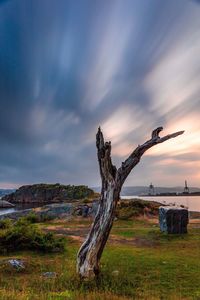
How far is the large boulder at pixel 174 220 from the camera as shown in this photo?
20766 millimetres

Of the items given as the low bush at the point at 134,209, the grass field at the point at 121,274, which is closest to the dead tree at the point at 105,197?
the grass field at the point at 121,274

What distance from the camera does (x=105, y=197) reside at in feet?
36.4

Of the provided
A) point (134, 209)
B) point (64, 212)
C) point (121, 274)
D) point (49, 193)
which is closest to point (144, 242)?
point (121, 274)

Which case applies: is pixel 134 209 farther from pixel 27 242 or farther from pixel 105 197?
pixel 105 197

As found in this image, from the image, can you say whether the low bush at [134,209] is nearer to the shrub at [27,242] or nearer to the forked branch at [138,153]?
the shrub at [27,242]

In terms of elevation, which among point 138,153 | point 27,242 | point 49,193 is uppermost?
point 49,193

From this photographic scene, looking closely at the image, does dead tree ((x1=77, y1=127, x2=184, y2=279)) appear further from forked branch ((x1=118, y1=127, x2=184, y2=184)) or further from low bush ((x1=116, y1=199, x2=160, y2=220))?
low bush ((x1=116, y1=199, x2=160, y2=220))

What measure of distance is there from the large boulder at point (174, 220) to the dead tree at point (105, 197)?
34.8 ft

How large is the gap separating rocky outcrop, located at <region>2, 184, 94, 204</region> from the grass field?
192 ft

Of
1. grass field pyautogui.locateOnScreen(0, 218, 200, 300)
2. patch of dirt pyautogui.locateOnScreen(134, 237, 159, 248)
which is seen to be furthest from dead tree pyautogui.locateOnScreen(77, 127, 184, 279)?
patch of dirt pyautogui.locateOnScreen(134, 237, 159, 248)

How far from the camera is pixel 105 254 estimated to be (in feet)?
49.1

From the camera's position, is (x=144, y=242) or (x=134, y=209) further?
(x=134, y=209)

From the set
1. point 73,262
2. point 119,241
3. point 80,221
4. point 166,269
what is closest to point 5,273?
point 73,262

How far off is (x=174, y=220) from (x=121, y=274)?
33.5 ft
